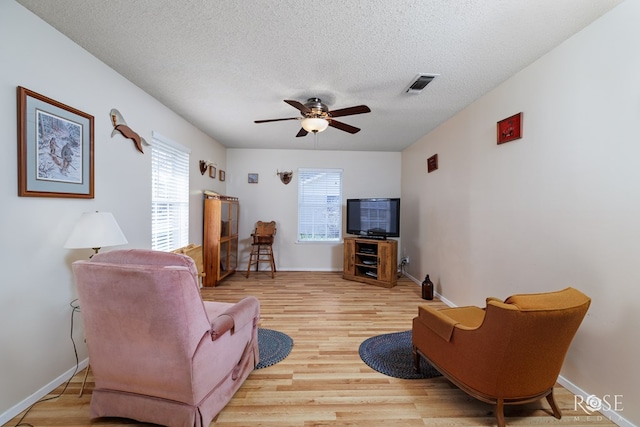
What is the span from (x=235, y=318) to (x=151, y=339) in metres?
0.45

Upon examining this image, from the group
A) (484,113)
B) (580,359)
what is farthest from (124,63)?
(580,359)

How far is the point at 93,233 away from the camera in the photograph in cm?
169

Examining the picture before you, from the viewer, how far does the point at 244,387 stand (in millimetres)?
1839

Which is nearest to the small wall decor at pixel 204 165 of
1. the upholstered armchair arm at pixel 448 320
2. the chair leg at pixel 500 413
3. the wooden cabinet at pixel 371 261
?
the wooden cabinet at pixel 371 261

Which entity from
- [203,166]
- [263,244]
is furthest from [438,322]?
[203,166]

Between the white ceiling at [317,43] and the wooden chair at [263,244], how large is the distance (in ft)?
8.26

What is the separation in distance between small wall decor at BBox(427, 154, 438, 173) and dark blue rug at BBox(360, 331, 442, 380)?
2.42 m

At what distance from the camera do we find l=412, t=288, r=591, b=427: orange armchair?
1.30 metres

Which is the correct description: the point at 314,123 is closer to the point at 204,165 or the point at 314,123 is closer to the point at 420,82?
the point at 420,82

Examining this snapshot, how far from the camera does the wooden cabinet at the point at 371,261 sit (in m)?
4.26

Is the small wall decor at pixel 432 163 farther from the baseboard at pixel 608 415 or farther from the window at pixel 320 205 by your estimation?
the baseboard at pixel 608 415

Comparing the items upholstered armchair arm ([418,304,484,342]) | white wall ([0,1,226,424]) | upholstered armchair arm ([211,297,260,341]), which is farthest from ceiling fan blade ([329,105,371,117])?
white wall ([0,1,226,424])

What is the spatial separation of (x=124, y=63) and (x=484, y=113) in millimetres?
3463

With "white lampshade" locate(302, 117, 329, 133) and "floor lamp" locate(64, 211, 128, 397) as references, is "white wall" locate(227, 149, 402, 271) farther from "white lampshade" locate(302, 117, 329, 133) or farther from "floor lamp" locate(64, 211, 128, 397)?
"floor lamp" locate(64, 211, 128, 397)
